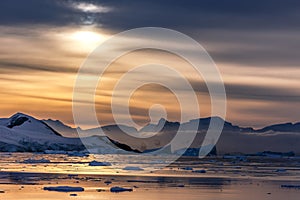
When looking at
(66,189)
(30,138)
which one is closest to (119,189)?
(66,189)

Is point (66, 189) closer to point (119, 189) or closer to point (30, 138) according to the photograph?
point (119, 189)

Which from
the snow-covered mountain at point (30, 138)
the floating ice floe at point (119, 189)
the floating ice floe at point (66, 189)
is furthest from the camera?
the snow-covered mountain at point (30, 138)

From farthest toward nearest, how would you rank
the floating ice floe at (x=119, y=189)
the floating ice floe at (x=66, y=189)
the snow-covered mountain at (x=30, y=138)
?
the snow-covered mountain at (x=30, y=138) → the floating ice floe at (x=119, y=189) → the floating ice floe at (x=66, y=189)

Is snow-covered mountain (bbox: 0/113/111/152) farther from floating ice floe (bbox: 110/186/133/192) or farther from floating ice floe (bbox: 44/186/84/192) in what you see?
floating ice floe (bbox: 110/186/133/192)

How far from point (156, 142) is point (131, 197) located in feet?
500

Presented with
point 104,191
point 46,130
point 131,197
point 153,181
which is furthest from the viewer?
point 46,130

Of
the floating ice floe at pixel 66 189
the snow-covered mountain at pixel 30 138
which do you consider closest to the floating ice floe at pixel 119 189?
the floating ice floe at pixel 66 189

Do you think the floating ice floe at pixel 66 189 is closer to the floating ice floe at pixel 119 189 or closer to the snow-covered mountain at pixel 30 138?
the floating ice floe at pixel 119 189

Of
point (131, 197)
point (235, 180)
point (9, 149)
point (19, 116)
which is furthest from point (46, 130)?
point (131, 197)

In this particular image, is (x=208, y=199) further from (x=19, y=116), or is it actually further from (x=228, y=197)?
(x=19, y=116)

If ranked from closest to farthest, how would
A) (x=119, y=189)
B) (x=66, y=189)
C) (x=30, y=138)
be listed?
(x=66, y=189)
(x=119, y=189)
(x=30, y=138)

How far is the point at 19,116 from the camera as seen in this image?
184250 mm

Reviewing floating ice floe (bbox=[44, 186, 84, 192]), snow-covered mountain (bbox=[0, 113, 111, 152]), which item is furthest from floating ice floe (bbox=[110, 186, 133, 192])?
snow-covered mountain (bbox=[0, 113, 111, 152])

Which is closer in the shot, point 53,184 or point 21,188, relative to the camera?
point 21,188
